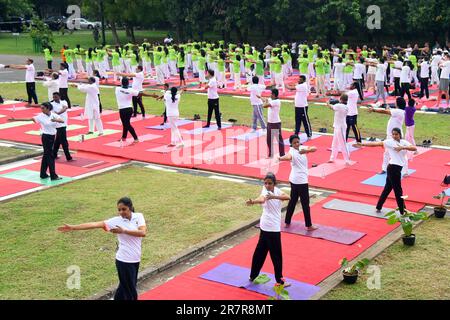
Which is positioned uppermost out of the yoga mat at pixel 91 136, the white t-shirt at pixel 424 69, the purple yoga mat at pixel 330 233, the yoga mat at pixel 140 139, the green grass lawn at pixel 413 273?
the white t-shirt at pixel 424 69

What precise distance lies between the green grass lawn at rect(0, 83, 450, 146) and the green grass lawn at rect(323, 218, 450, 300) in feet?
26.7

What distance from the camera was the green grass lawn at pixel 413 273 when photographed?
9.42m

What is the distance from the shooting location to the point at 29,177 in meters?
16.2

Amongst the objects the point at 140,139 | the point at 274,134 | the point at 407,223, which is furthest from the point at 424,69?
the point at 407,223

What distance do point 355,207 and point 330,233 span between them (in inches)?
69.3

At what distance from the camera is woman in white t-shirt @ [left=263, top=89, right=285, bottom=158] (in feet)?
55.3

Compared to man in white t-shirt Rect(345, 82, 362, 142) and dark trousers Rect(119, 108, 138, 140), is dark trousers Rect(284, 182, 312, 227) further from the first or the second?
dark trousers Rect(119, 108, 138, 140)

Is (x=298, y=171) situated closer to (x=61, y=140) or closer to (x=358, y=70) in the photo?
(x=61, y=140)

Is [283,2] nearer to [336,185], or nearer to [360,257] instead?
[336,185]

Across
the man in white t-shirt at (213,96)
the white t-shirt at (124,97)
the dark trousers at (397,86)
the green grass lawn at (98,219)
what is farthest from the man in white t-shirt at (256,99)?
the dark trousers at (397,86)

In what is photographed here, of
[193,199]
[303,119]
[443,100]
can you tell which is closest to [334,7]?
[443,100]

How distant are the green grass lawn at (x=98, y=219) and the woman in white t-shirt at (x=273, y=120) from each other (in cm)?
247

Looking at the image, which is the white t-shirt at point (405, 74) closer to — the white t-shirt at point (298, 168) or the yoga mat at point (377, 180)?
the yoga mat at point (377, 180)

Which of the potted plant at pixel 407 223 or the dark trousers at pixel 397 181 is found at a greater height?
the dark trousers at pixel 397 181
